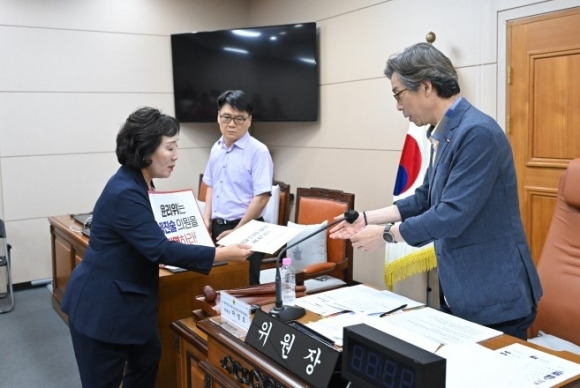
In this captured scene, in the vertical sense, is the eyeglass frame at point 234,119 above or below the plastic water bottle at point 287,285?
above

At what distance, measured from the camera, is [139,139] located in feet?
6.56

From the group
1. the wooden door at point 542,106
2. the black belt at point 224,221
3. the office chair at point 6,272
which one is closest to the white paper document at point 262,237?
the black belt at point 224,221

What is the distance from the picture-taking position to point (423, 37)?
381 centimetres

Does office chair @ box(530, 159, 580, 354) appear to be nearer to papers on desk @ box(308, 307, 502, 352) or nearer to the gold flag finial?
papers on desk @ box(308, 307, 502, 352)

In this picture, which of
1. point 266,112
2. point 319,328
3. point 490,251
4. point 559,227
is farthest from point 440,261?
point 266,112

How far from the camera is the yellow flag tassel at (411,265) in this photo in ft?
11.3

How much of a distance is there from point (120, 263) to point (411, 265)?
2.11m

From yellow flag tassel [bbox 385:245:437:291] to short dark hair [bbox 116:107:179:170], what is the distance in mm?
2020

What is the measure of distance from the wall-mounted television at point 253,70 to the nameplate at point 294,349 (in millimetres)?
3552

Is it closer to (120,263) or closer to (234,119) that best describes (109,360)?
(120,263)


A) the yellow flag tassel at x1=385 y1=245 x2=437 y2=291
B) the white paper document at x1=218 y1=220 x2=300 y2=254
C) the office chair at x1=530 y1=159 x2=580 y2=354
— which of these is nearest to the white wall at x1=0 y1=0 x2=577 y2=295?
the yellow flag tassel at x1=385 y1=245 x2=437 y2=291

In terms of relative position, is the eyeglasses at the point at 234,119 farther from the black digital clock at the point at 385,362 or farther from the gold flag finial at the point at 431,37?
the black digital clock at the point at 385,362

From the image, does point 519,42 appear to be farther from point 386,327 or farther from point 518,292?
point 386,327

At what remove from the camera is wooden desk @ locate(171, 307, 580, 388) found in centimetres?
135
